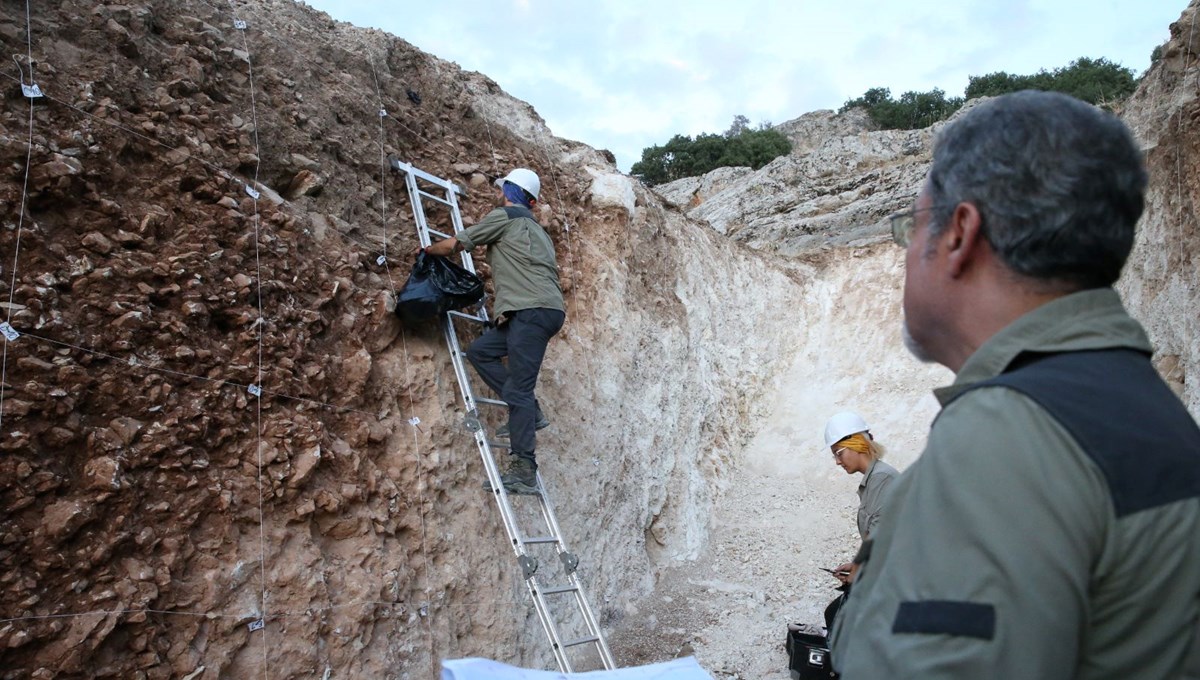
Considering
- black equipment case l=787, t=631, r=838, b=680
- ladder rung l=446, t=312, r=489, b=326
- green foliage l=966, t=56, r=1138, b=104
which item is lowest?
black equipment case l=787, t=631, r=838, b=680

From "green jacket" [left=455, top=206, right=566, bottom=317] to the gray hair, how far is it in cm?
501

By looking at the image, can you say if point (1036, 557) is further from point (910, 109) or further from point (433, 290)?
point (910, 109)

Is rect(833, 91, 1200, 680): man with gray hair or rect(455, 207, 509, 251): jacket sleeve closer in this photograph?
rect(833, 91, 1200, 680): man with gray hair

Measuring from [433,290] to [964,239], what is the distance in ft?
16.2

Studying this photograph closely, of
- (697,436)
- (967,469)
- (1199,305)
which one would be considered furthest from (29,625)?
(1199,305)

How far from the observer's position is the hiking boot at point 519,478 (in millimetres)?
6152

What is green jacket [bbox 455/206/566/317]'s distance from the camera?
6.27 meters

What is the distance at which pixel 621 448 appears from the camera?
9141 mm

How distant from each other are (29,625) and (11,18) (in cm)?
361

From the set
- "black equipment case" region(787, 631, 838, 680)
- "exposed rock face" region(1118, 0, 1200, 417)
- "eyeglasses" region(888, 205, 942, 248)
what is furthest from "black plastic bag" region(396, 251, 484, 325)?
"exposed rock face" region(1118, 0, 1200, 417)

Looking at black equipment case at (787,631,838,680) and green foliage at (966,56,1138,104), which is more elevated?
green foliage at (966,56,1138,104)

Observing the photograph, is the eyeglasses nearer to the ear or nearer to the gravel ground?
the ear

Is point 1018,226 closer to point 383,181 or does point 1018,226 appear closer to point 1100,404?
point 1100,404

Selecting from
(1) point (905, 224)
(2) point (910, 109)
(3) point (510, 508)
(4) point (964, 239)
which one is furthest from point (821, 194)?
(2) point (910, 109)
